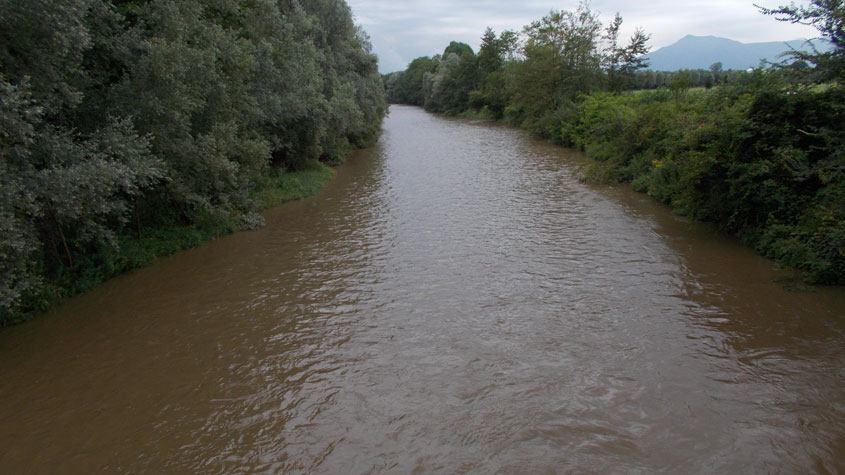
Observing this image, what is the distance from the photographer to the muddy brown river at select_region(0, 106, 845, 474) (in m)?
5.89

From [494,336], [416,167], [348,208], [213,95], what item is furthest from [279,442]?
[416,167]

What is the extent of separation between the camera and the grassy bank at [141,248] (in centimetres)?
966

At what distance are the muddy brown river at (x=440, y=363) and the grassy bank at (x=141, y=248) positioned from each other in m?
0.35

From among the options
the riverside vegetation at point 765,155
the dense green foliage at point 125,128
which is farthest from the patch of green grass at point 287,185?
the riverside vegetation at point 765,155

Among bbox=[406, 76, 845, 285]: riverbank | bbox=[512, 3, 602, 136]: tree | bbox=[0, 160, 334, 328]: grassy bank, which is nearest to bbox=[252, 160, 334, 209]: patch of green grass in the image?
bbox=[0, 160, 334, 328]: grassy bank

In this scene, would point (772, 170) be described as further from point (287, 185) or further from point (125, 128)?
point (287, 185)

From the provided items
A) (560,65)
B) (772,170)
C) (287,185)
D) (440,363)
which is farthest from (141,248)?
(560,65)

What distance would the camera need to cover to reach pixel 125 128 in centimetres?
1010

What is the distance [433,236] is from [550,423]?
855cm

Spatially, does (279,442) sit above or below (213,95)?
below

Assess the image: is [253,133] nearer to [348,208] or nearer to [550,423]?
[348,208]

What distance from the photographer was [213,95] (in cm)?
1370

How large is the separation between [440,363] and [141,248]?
889 cm

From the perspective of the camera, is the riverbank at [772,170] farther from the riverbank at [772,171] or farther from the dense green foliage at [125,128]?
the dense green foliage at [125,128]
